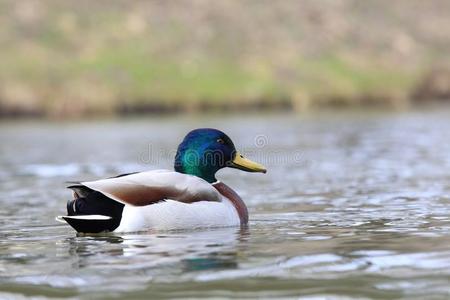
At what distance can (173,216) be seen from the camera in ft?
41.8

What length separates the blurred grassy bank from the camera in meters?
84.8

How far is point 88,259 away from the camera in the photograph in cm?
A: 1069

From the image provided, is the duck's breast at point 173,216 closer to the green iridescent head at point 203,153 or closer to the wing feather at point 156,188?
the wing feather at point 156,188

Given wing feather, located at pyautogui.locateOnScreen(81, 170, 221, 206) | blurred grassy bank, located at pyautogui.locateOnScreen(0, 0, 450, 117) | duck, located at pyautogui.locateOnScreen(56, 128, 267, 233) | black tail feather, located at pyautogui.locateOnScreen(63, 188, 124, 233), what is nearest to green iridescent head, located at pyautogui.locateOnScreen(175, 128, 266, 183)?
duck, located at pyautogui.locateOnScreen(56, 128, 267, 233)

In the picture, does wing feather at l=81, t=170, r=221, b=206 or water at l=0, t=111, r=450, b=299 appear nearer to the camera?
water at l=0, t=111, r=450, b=299

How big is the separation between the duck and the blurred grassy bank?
64.3m

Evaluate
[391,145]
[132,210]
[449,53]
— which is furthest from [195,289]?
[449,53]

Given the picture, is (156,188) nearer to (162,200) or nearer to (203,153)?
(162,200)

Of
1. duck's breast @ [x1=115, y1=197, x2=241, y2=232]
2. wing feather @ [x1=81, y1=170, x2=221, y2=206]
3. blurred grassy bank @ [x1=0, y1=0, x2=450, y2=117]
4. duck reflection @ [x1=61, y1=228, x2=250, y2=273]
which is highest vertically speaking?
blurred grassy bank @ [x1=0, y1=0, x2=450, y2=117]

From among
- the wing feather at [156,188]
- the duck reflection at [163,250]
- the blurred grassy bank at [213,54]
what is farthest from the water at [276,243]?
the blurred grassy bank at [213,54]

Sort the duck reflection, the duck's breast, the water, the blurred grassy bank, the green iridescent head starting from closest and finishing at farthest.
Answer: the water
the duck reflection
the duck's breast
the green iridescent head
the blurred grassy bank

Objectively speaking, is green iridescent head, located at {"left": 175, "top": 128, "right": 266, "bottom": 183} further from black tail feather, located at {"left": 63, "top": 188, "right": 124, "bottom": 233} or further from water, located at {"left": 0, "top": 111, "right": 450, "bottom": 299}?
black tail feather, located at {"left": 63, "top": 188, "right": 124, "bottom": 233}

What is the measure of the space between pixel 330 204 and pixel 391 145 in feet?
50.8

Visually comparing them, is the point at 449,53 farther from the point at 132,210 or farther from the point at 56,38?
the point at 132,210
